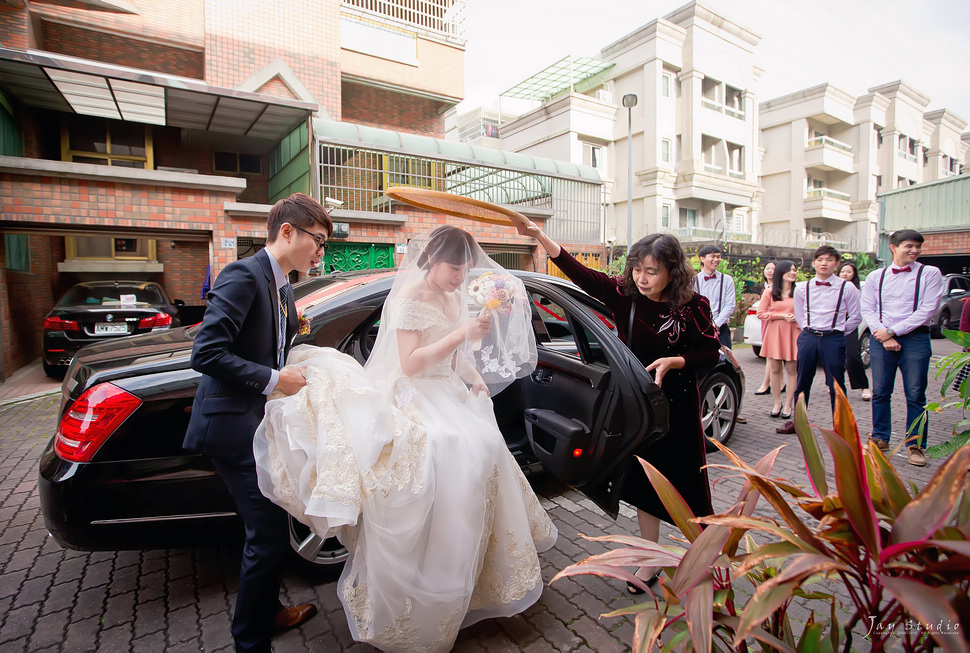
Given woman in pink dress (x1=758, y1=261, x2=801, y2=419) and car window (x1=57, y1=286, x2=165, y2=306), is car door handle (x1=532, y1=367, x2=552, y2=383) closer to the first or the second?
woman in pink dress (x1=758, y1=261, x2=801, y2=419)

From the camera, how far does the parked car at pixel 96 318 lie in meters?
7.41

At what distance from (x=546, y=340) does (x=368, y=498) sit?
99.0 inches

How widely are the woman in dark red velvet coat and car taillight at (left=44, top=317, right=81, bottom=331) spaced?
7.98 meters

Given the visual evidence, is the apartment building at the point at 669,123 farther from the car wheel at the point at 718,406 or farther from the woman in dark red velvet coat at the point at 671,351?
the woman in dark red velvet coat at the point at 671,351

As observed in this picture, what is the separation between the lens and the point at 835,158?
29891 mm

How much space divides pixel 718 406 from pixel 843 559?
393cm

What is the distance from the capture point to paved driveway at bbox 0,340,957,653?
2.25 metres

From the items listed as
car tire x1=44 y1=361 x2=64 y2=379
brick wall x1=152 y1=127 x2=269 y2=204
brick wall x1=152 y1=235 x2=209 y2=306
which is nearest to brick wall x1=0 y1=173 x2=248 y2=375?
car tire x1=44 y1=361 x2=64 y2=379

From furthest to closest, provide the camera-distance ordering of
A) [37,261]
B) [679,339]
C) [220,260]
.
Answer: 1. [37,261]
2. [220,260]
3. [679,339]

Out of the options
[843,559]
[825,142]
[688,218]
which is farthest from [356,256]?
[825,142]

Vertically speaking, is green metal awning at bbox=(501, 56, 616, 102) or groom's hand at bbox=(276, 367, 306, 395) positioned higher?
green metal awning at bbox=(501, 56, 616, 102)

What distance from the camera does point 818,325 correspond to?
16.9 feet

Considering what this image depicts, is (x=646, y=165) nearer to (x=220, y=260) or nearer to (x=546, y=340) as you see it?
(x=220, y=260)

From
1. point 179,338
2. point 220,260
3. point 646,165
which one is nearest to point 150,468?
point 179,338
